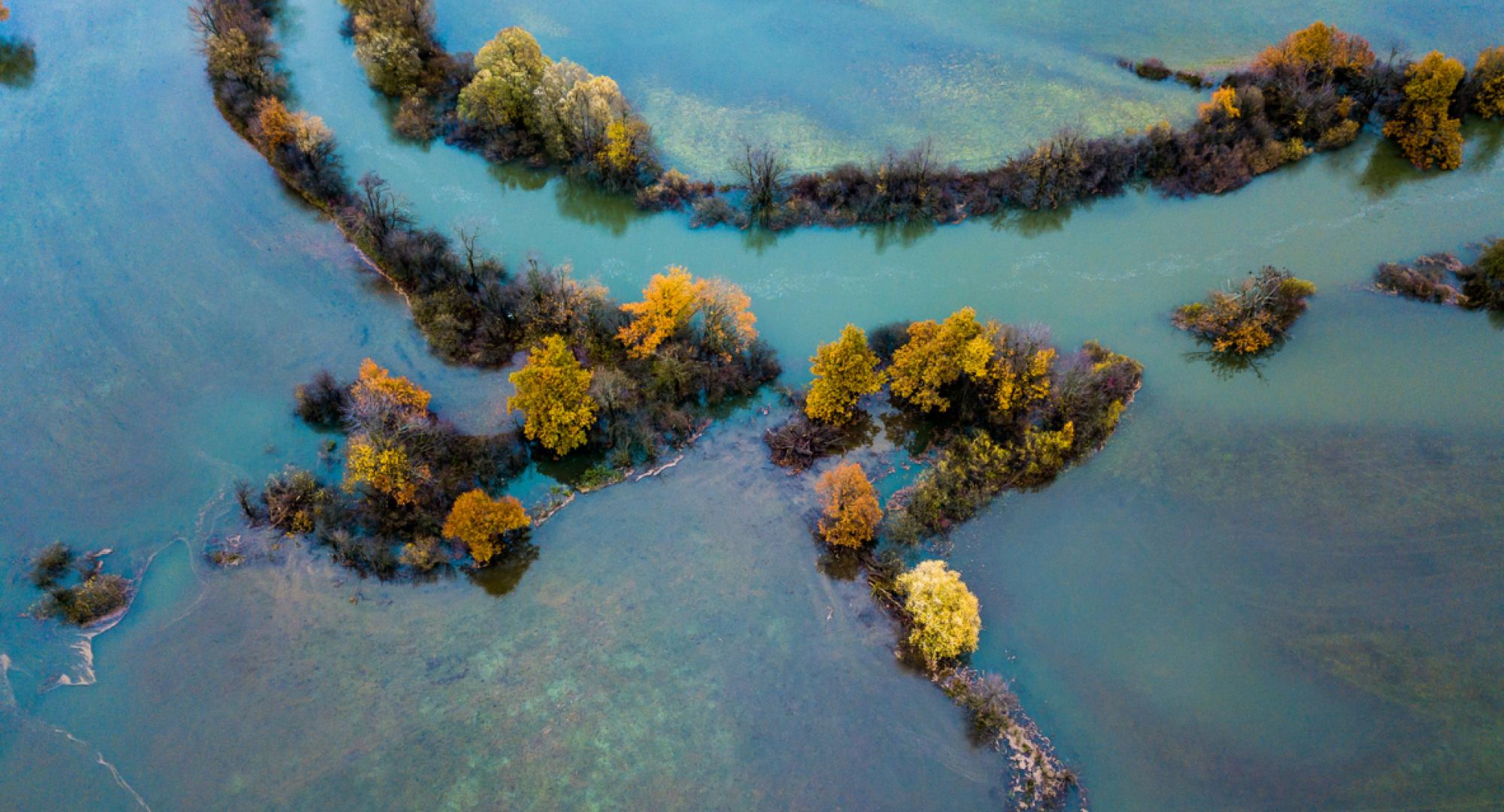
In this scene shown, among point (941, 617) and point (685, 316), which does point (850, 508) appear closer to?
point (941, 617)

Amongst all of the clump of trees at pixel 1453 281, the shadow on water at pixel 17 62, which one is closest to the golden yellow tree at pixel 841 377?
the clump of trees at pixel 1453 281

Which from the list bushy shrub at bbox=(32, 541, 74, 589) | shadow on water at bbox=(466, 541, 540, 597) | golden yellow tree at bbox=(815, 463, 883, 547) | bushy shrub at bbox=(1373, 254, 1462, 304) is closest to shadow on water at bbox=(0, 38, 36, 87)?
bushy shrub at bbox=(32, 541, 74, 589)

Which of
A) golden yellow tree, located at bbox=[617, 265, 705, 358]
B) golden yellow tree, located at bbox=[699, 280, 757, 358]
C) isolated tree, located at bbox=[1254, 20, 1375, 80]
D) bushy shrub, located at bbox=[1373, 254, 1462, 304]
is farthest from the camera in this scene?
isolated tree, located at bbox=[1254, 20, 1375, 80]

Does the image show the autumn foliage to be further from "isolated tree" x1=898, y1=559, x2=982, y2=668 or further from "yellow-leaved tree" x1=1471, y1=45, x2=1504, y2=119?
"yellow-leaved tree" x1=1471, y1=45, x2=1504, y2=119

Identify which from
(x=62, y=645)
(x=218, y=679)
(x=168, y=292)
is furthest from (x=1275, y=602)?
(x=168, y=292)

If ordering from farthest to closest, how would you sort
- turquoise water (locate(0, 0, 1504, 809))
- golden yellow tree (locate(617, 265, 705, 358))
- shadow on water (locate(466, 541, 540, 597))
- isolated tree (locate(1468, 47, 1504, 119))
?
isolated tree (locate(1468, 47, 1504, 119)) < golden yellow tree (locate(617, 265, 705, 358)) < shadow on water (locate(466, 541, 540, 597)) < turquoise water (locate(0, 0, 1504, 809))

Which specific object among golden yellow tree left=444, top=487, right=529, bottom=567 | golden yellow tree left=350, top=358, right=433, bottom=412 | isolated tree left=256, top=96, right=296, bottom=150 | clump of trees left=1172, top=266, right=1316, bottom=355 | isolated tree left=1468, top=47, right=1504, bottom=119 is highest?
isolated tree left=1468, top=47, right=1504, bottom=119

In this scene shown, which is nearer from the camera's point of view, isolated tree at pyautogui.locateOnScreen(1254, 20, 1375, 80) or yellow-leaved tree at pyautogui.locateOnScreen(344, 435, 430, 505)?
yellow-leaved tree at pyautogui.locateOnScreen(344, 435, 430, 505)
